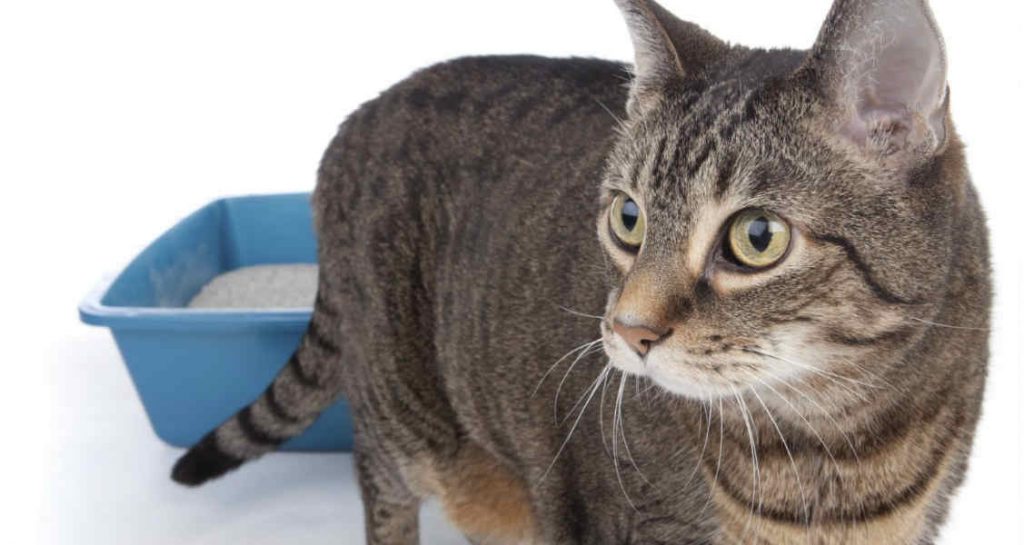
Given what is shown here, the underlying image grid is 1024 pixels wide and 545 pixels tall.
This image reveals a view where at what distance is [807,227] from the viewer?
120 cm

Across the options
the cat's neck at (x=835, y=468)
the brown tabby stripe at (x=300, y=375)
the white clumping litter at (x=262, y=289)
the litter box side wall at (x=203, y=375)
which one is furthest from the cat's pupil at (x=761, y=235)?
the white clumping litter at (x=262, y=289)

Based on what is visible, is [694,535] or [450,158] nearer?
[694,535]

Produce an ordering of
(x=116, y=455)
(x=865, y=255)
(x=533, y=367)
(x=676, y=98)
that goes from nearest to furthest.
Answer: (x=865, y=255) < (x=676, y=98) < (x=533, y=367) < (x=116, y=455)

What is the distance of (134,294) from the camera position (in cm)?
248

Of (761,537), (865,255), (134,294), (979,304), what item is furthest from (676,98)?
(134,294)

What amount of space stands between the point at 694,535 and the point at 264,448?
3.12ft

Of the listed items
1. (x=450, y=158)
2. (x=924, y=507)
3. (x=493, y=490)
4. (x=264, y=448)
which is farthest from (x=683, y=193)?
(x=264, y=448)

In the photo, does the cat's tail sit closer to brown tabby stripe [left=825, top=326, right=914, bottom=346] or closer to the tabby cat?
the tabby cat

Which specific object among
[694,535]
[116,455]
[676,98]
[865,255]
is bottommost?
[116,455]

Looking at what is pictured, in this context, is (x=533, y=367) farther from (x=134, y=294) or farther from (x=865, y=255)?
(x=134, y=294)

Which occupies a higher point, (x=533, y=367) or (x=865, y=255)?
(x=865, y=255)

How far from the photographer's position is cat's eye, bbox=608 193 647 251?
1.32 m

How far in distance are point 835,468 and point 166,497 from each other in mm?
1372

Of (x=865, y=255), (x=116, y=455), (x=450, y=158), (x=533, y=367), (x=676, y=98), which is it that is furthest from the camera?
(x=116, y=455)
